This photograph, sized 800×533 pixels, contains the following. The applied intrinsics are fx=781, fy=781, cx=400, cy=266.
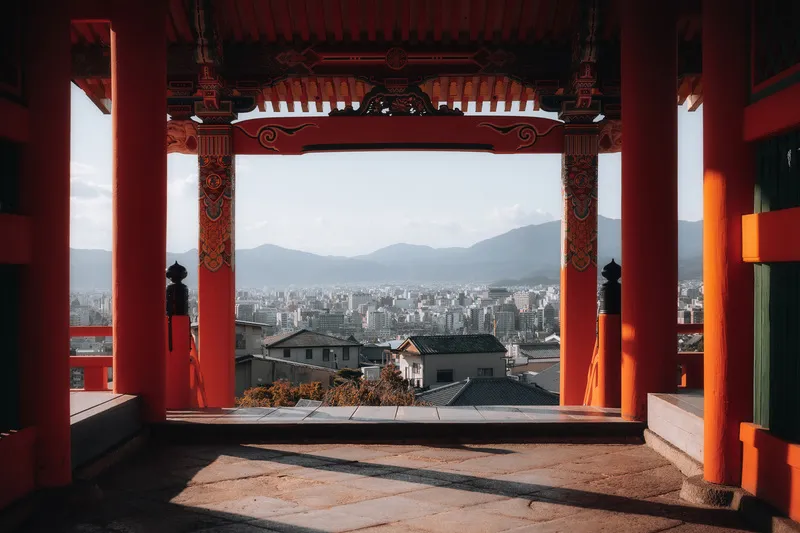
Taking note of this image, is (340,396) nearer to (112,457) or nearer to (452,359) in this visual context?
(112,457)

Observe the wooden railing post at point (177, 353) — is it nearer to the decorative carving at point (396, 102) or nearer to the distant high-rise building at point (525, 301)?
the decorative carving at point (396, 102)

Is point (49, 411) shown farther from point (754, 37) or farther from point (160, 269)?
point (754, 37)

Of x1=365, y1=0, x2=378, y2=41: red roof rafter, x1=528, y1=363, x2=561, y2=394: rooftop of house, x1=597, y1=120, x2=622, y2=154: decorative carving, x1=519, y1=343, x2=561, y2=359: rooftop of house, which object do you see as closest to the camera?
x1=365, y1=0, x2=378, y2=41: red roof rafter

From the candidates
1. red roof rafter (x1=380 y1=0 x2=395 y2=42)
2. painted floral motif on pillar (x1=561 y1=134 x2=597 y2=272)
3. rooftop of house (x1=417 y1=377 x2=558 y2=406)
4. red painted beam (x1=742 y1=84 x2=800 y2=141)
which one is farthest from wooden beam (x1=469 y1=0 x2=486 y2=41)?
rooftop of house (x1=417 y1=377 x2=558 y2=406)

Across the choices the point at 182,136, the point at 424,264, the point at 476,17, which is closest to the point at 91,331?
the point at 182,136

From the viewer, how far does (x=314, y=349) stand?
35.2 meters

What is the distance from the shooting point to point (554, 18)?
649 centimetres

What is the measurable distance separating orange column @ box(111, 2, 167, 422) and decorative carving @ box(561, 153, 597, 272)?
404cm

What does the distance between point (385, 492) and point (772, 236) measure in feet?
6.52

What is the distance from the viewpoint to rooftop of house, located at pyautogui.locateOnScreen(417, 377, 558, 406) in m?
19.1

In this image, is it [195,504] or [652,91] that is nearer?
[195,504]

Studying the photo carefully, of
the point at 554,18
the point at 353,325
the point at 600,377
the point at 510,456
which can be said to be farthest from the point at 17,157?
the point at 353,325

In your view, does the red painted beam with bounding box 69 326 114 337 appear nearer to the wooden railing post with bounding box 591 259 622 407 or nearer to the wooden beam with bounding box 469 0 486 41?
the wooden railing post with bounding box 591 259 622 407

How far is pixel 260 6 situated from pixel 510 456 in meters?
4.24
